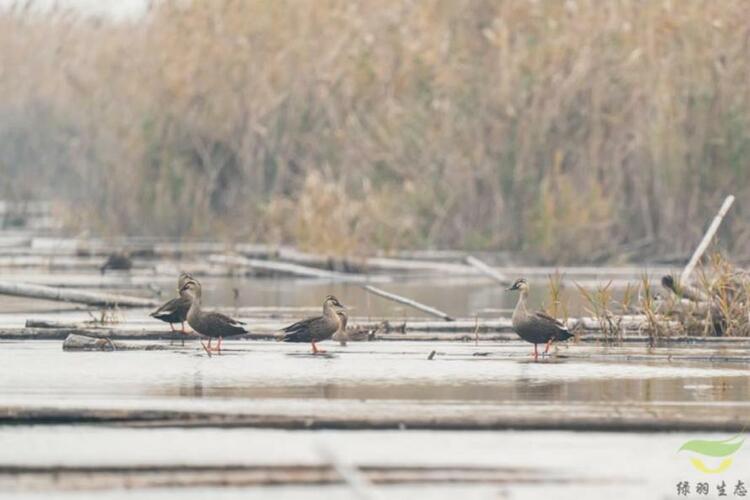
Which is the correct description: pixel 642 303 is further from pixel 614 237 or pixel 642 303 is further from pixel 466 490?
pixel 614 237

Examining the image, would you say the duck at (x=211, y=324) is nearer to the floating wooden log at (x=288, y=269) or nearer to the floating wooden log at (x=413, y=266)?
the floating wooden log at (x=413, y=266)

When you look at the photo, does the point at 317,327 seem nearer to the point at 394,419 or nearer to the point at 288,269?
the point at 394,419

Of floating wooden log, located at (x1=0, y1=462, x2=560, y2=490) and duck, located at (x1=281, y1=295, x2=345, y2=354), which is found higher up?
duck, located at (x1=281, y1=295, x2=345, y2=354)

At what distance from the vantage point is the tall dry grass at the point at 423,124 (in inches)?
1121

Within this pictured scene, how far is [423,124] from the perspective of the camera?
1198 inches

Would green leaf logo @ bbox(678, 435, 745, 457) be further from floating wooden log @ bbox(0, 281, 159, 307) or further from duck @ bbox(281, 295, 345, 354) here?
floating wooden log @ bbox(0, 281, 159, 307)

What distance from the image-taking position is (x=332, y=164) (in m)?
32.1

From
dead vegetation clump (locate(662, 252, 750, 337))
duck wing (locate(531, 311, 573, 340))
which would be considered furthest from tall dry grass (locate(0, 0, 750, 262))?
duck wing (locate(531, 311, 573, 340))

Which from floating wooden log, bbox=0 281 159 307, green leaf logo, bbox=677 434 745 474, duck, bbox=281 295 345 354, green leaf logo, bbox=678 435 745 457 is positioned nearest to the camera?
green leaf logo, bbox=677 434 745 474

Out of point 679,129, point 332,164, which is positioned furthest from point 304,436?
point 332,164

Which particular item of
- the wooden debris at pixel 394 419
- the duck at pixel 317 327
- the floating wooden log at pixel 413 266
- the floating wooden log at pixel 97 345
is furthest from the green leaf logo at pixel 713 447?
the floating wooden log at pixel 413 266

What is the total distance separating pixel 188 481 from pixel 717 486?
8.86ft

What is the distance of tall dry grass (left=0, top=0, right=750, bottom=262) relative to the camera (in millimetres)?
28469

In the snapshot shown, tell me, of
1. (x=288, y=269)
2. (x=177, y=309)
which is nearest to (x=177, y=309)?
(x=177, y=309)
